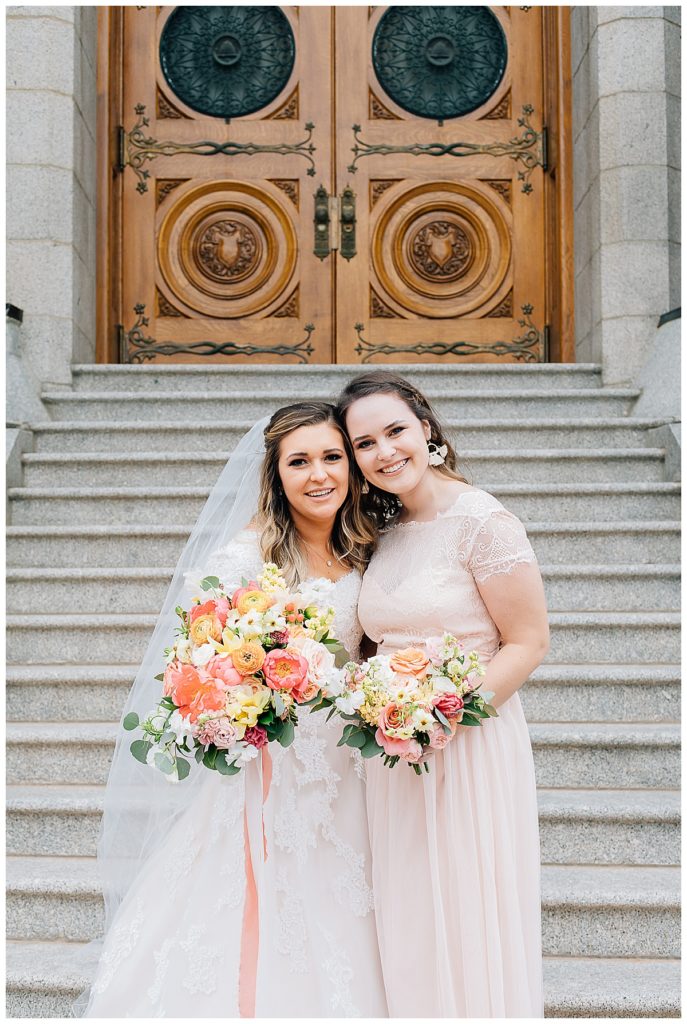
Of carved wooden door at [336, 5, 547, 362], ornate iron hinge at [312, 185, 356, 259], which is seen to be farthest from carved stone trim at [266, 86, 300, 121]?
ornate iron hinge at [312, 185, 356, 259]

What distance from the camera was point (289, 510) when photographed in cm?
266

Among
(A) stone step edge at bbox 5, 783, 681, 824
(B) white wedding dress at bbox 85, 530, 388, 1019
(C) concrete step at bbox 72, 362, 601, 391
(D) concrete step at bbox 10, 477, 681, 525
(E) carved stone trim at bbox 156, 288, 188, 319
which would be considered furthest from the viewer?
(E) carved stone trim at bbox 156, 288, 188, 319

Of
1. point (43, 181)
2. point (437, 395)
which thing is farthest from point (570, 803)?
point (43, 181)

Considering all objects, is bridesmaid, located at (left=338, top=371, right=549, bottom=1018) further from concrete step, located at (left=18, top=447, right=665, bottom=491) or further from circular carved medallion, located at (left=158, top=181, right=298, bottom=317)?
circular carved medallion, located at (left=158, top=181, right=298, bottom=317)

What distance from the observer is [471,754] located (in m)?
2.38

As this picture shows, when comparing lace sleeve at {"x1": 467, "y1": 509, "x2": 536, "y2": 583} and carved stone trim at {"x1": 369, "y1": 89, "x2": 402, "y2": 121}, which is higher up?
carved stone trim at {"x1": 369, "y1": 89, "x2": 402, "y2": 121}

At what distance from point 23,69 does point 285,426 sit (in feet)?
14.9

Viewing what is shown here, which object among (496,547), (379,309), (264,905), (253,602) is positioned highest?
(379,309)

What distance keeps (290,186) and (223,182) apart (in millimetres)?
460

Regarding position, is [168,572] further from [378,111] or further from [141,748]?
[378,111]

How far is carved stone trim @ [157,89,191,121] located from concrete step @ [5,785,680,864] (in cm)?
496

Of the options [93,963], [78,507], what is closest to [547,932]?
[93,963]

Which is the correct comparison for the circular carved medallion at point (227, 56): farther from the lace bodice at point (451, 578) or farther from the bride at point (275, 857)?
the lace bodice at point (451, 578)

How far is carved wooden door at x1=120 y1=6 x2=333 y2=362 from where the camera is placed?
681cm
